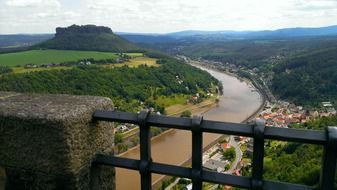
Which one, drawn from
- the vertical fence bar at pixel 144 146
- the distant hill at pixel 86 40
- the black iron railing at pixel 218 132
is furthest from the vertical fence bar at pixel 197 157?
the distant hill at pixel 86 40

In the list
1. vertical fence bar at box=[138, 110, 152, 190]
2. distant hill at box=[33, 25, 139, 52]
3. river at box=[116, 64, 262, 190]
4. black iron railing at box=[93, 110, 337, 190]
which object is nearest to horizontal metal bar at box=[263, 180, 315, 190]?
black iron railing at box=[93, 110, 337, 190]

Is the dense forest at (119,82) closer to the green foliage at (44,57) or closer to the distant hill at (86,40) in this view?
the green foliage at (44,57)

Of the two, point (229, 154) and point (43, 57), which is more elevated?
point (43, 57)

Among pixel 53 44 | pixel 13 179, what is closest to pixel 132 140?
pixel 13 179

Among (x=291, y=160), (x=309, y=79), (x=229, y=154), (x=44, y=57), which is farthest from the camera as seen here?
(x=44, y=57)

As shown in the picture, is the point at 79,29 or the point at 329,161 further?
the point at 79,29

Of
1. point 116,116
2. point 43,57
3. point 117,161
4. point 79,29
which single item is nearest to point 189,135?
point 117,161

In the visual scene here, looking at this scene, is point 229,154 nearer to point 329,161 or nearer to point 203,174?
point 203,174
